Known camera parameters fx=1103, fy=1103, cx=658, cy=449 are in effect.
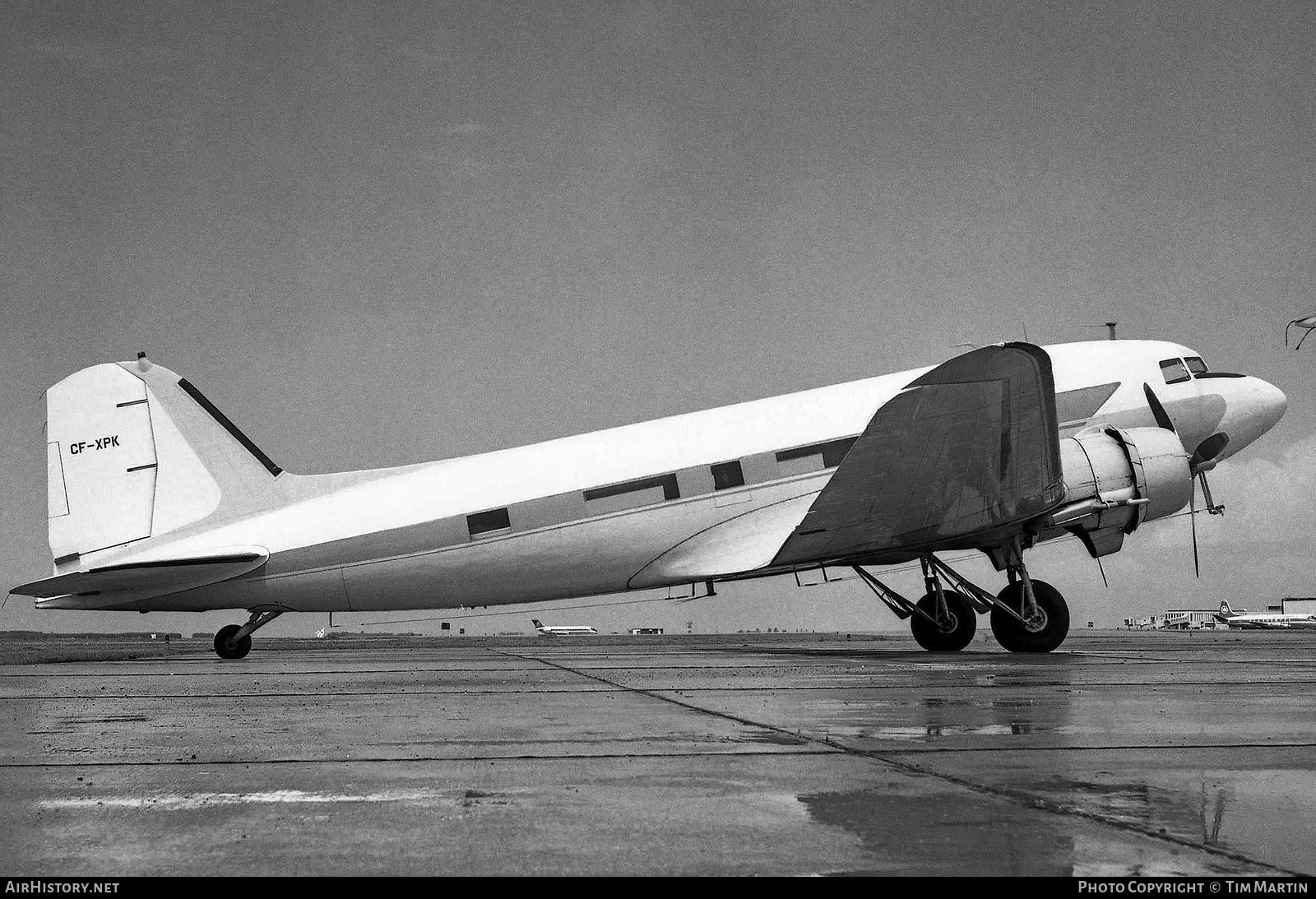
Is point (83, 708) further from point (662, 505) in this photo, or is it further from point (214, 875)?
point (662, 505)

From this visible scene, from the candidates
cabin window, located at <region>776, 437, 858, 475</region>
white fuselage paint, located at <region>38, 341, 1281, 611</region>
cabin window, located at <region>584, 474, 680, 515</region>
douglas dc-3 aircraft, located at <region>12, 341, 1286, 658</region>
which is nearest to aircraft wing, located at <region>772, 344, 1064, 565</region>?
douglas dc-3 aircraft, located at <region>12, 341, 1286, 658</region>

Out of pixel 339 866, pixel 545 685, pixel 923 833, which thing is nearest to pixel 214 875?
pixel 339 866

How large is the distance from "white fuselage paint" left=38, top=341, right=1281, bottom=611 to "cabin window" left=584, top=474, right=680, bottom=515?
0.38 ft

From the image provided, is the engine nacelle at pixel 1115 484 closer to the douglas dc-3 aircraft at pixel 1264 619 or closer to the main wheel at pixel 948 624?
the main wheel at pixel 948 624

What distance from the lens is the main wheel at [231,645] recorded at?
18828 mm

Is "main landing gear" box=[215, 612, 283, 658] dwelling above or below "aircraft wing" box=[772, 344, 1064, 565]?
below

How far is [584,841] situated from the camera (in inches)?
145

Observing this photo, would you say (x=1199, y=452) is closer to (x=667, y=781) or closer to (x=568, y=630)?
(x=667, y=781)

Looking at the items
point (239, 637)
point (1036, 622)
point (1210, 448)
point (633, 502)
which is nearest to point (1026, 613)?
point (1036, 622)

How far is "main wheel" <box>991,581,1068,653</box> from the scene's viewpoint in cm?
1802

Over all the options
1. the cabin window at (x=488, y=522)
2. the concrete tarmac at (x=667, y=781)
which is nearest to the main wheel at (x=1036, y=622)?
the concrete tarmac at (x=667, y=781)

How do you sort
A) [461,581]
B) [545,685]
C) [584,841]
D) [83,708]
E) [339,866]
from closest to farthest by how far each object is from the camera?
[339,866]
[584,841]
[83,708]
[545,685]
[461,581]

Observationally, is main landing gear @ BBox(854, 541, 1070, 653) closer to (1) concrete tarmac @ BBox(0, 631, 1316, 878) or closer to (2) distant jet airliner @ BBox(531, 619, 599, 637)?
(1) concrete tarmac @ BBox(0, 631, 1316, 878)

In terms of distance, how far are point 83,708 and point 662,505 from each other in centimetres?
1050
